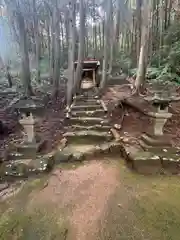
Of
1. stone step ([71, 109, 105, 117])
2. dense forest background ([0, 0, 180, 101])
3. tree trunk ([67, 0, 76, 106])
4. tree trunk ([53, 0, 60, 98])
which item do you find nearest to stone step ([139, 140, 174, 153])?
stone step ([71, 109, 105, 117])

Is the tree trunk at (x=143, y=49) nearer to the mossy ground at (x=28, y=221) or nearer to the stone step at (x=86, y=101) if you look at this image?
the stone step at (x=86, y=101)

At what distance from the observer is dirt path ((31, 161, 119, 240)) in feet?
8.13

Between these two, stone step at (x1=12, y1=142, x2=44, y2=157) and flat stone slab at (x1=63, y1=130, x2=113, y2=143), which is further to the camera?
flat stone slab at (x1=63, y1=130, x2=113, y2=143)

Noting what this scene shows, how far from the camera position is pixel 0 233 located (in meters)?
2.34

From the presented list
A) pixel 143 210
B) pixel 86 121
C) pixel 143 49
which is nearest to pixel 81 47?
pixel 143 49

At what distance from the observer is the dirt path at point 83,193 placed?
2.48 meters

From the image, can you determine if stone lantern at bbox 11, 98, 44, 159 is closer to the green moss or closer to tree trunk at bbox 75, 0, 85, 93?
the green moss

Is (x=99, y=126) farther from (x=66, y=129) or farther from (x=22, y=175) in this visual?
(x=22, y=175)

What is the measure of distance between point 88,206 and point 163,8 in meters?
9.85

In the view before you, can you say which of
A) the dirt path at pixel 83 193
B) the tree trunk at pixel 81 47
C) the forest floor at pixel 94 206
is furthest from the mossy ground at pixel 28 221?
the tree trunk at pixel 81 47

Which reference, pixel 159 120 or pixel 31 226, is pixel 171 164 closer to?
pixel 159 120

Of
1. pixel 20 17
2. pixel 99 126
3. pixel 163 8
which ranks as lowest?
pixel 99 126

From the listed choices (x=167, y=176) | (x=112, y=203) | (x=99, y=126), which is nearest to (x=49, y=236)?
(x=112, y=203)

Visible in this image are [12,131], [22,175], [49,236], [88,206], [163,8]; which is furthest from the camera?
[163,8]
